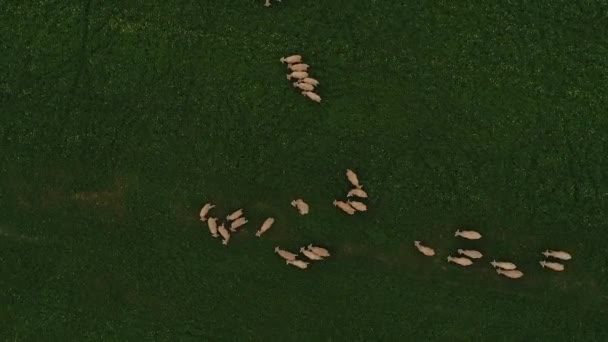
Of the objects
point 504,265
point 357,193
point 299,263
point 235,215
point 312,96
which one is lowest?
point 299,263

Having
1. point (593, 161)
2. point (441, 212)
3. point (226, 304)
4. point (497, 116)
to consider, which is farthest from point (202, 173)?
point (593, 161)

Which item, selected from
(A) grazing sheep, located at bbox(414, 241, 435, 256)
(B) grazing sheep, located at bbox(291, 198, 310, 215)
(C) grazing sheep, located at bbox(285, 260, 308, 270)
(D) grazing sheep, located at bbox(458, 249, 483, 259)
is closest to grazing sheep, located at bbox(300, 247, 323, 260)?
(C) grazing sheep, located at bbox(285, 260, 308, 270)

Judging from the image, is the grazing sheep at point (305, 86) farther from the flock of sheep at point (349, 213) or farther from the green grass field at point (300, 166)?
the flock of sheep at point (349, 213)

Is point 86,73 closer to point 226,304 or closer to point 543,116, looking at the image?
point 226,304

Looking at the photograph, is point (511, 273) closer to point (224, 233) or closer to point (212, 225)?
point (224, 233)

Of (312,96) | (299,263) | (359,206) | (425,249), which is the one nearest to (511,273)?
(425,249)
